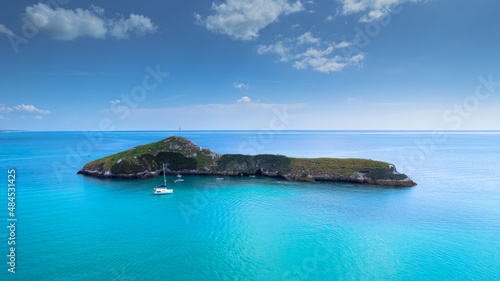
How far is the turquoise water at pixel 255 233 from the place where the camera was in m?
24.2

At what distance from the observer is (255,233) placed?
108 feet

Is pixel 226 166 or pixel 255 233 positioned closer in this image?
pixel 255 233

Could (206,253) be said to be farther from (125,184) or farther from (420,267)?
(125,184)

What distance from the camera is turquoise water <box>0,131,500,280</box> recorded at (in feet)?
79.6

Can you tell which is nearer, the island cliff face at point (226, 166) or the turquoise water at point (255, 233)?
the turquoise water at point (255, 233)

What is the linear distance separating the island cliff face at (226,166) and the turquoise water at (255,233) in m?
9.15

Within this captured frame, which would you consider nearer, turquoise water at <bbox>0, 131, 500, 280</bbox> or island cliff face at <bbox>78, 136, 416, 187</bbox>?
turquoise water at <bbox>0, 131, 500, 280</bbox>

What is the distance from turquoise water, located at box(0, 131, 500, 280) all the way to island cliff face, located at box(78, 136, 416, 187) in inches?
360

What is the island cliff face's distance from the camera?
213ft

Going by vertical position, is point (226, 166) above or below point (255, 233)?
above

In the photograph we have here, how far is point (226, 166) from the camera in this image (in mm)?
77750

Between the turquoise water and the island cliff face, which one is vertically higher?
the island cliff face

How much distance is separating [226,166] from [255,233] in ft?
152

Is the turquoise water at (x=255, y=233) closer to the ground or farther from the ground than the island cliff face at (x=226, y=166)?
closer to the ground
